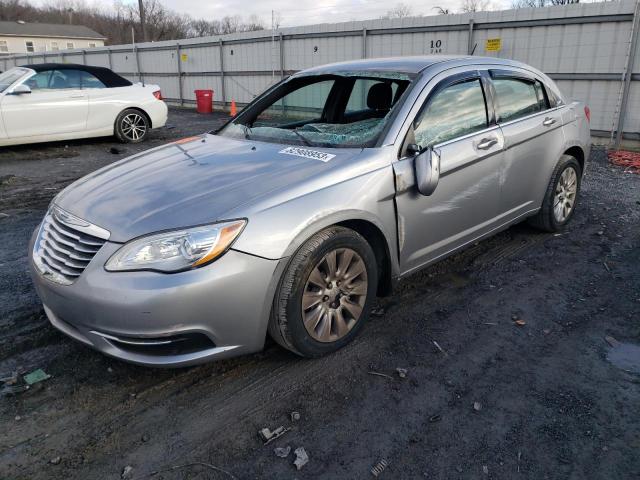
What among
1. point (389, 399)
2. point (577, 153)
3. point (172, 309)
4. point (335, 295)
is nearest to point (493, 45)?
point (577, 153)

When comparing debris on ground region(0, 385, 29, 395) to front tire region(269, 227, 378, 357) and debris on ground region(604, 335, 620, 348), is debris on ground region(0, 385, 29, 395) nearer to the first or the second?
front tire region(269, 227, 378, 357)

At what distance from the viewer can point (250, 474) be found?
2201 mm

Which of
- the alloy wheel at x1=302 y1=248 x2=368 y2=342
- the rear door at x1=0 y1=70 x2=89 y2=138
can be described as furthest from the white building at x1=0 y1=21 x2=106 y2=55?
the alloy wheel at x1=302 y1=248 x2=368 y2=342

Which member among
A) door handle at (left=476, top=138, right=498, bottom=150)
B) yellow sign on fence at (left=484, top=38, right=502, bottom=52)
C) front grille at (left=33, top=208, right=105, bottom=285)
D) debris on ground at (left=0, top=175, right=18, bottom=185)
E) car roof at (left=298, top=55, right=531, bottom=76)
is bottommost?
debris on ground at (left=0, top=175, right=18, bottom=185)

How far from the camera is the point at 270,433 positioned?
8.02 ft

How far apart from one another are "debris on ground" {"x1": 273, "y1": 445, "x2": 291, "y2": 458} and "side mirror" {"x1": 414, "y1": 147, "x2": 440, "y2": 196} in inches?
68.2

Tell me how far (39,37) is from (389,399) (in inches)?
3109

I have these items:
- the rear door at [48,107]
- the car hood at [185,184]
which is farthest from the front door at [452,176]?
the rear door at [48,107]

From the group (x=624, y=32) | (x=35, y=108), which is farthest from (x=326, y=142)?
(x=624, y=32)

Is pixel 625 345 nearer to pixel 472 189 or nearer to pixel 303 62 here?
pixel 472 189

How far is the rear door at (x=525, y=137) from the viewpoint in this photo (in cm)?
413

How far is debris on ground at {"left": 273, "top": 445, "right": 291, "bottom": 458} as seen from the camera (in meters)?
2.31

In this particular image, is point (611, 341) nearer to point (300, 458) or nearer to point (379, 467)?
point (379, 467)

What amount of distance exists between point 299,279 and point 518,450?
4.27 ft
